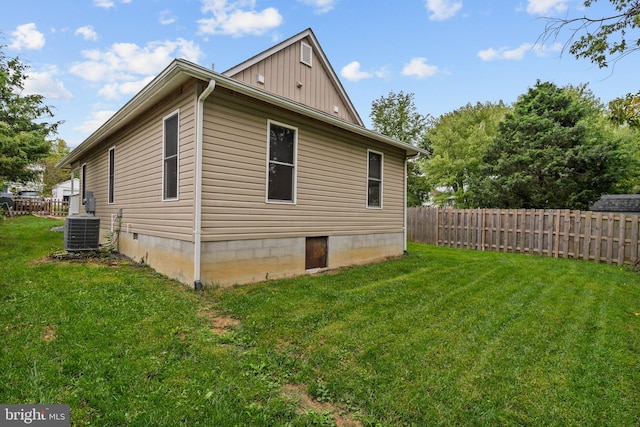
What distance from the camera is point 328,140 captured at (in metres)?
6.86

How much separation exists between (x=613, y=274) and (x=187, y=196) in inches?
345

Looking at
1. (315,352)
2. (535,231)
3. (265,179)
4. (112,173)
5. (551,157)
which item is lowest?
(315,352)

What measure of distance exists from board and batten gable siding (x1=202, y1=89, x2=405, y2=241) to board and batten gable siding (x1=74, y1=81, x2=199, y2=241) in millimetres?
362

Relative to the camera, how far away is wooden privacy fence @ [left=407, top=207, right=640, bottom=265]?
807 centimetres

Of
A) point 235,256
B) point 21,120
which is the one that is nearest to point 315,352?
point 235,256

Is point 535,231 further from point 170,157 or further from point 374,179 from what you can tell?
point 170,157

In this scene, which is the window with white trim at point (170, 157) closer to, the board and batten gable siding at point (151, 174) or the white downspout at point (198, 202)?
the board and batten gable siding at point (151, 174)

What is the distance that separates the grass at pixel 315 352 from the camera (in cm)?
211

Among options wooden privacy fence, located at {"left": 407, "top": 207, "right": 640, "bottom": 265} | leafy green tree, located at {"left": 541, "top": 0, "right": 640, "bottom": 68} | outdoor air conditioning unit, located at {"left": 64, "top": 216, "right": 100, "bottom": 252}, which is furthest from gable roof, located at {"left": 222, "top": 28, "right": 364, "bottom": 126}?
leafy green tree, located at {"left": 541, "top": 0, "right": 640, "bottom": 68}

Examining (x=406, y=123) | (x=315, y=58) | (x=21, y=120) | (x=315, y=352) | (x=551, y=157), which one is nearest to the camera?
(x=315, y=352)

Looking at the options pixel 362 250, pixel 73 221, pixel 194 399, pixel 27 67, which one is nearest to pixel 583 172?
pixel 362 250

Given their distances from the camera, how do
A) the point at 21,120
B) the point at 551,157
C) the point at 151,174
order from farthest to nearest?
the point at 21,120 < the point at 551,157 < the point at 151,174

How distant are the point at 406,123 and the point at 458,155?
182 inches

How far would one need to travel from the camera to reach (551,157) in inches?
492
